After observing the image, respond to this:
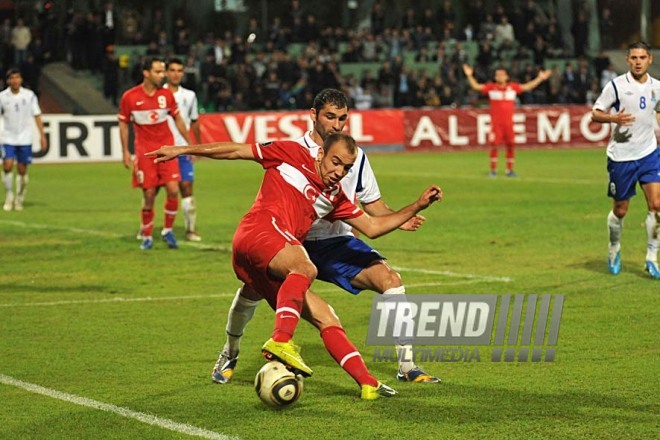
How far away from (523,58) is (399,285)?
3545 cm

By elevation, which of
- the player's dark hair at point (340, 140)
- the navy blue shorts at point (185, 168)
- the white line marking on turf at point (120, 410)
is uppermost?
the player's dark hair at point (340, 140)

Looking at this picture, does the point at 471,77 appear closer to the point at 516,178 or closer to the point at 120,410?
the point at 516,178

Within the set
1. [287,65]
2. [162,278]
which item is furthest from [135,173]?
[287,65]

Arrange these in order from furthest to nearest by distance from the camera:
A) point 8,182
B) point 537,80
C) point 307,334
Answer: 1. point 537,80
2. point 8,182
3. point 307,334

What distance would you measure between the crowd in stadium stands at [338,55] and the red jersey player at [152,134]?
2045 cm

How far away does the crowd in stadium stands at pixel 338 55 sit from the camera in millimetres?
37719

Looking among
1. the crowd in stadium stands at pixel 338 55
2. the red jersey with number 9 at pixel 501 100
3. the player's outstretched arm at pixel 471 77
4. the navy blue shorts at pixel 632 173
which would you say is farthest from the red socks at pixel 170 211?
the crowd in stadium stands at pixel 338 55

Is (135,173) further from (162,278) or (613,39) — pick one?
(613,39)

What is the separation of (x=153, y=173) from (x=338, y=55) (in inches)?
1013

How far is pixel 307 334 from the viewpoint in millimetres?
10219

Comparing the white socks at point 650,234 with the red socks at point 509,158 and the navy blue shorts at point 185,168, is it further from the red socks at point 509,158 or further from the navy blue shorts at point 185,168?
the red socks at point 509,158

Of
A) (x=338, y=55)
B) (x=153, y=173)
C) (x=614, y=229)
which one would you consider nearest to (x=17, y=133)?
(x=153, y=173)

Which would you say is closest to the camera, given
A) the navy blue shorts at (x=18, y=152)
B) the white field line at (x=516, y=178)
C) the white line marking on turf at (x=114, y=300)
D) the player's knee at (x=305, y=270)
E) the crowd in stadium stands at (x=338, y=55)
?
the player's knee at (x=305, y=270)

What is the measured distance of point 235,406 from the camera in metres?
7.60
